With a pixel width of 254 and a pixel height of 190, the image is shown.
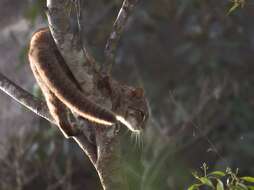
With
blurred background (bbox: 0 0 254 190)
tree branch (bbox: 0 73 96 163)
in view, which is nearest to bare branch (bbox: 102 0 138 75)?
tree branch (bbox: 0 73 96 163)

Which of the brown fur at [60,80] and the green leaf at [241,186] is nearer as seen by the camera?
the green leaf at [241,186]

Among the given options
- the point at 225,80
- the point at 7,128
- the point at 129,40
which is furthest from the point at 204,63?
the point at 7,128

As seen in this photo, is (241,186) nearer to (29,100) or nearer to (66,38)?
(66,38)

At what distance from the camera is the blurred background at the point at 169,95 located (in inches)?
319

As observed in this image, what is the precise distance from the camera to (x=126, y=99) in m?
3.92

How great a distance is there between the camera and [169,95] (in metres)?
9.08

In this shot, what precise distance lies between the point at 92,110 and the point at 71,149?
489 centimetres

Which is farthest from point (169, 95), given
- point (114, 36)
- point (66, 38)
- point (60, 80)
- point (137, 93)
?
point (66, 38)

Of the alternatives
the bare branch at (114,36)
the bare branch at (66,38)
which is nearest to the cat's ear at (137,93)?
the bare branch at (114,36)

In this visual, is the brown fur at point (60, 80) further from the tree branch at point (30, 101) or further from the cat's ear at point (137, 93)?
the cat's ear at point (137, 93)

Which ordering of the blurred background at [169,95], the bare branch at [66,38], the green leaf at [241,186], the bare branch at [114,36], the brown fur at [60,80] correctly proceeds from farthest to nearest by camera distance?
1. the blurred background at [169,95]
2. the bare branch at [114,36]
3. the brown fur at [60,80]
4. the bare branch at [66,38]
5. the green leaf at [241,186]

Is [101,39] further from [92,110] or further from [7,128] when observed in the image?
[92,110]

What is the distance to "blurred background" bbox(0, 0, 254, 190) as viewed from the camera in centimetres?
811

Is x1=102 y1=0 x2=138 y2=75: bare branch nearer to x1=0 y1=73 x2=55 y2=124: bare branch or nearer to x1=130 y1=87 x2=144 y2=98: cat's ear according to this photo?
x1=130 y1=87 x2=144 y2=98: cat's ear
